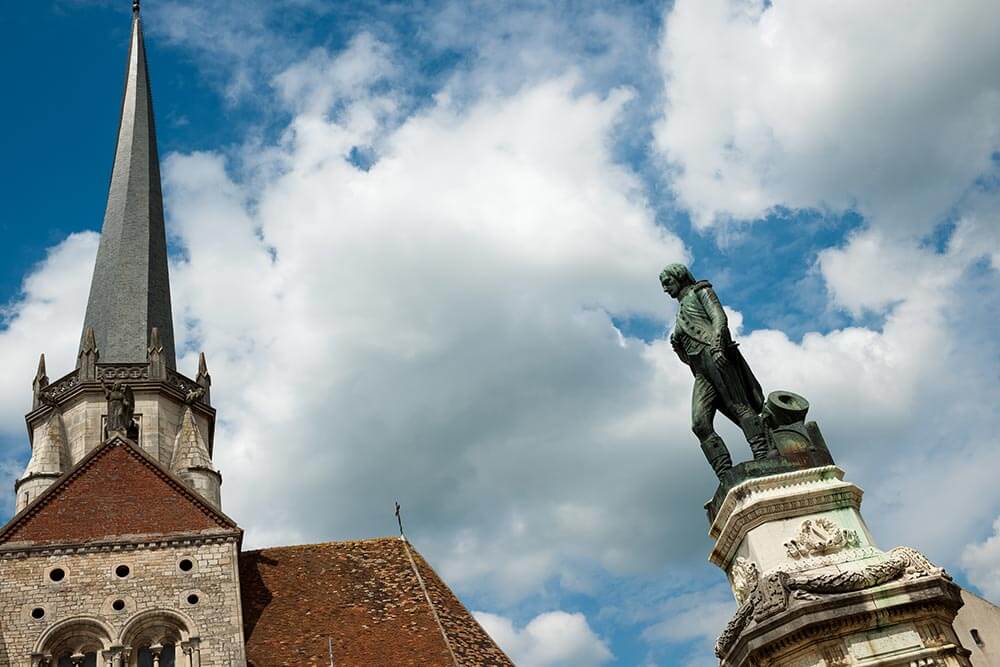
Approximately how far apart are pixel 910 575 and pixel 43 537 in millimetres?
19936

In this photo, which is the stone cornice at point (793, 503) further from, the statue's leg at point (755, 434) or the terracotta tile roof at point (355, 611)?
the terracotta tile roof at point (355, 611)

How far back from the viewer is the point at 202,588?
21.3 meters

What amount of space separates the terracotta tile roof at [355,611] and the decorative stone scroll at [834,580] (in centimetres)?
1538

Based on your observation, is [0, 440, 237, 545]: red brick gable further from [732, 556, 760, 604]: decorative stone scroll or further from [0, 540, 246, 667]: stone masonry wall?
[732, 556, 760, 604]: decorative stone scroll

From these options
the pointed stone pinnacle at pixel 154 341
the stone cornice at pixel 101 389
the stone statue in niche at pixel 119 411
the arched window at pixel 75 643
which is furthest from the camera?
the pointed stone pinnacle at pixel 154 341

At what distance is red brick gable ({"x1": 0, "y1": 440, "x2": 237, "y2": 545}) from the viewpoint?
70.8 feet

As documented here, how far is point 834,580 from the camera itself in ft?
21.3

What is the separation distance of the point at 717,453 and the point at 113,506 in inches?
718

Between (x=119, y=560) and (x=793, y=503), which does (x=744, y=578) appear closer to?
(x=793, y=503)

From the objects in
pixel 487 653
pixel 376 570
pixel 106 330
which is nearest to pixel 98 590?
pixel 376 570

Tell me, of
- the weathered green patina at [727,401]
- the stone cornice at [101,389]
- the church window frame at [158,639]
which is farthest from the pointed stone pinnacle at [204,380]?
the weathered green patina at [727,401]

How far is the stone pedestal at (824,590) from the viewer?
21.0 feet

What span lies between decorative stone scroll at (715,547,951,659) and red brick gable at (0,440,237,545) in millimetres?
17925

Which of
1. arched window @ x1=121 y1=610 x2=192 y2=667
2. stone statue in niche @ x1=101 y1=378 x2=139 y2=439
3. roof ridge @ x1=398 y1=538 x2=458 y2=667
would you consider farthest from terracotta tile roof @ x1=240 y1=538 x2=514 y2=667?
stone statue in niche @ x1=101 y1=378 x2=139 y2=439
